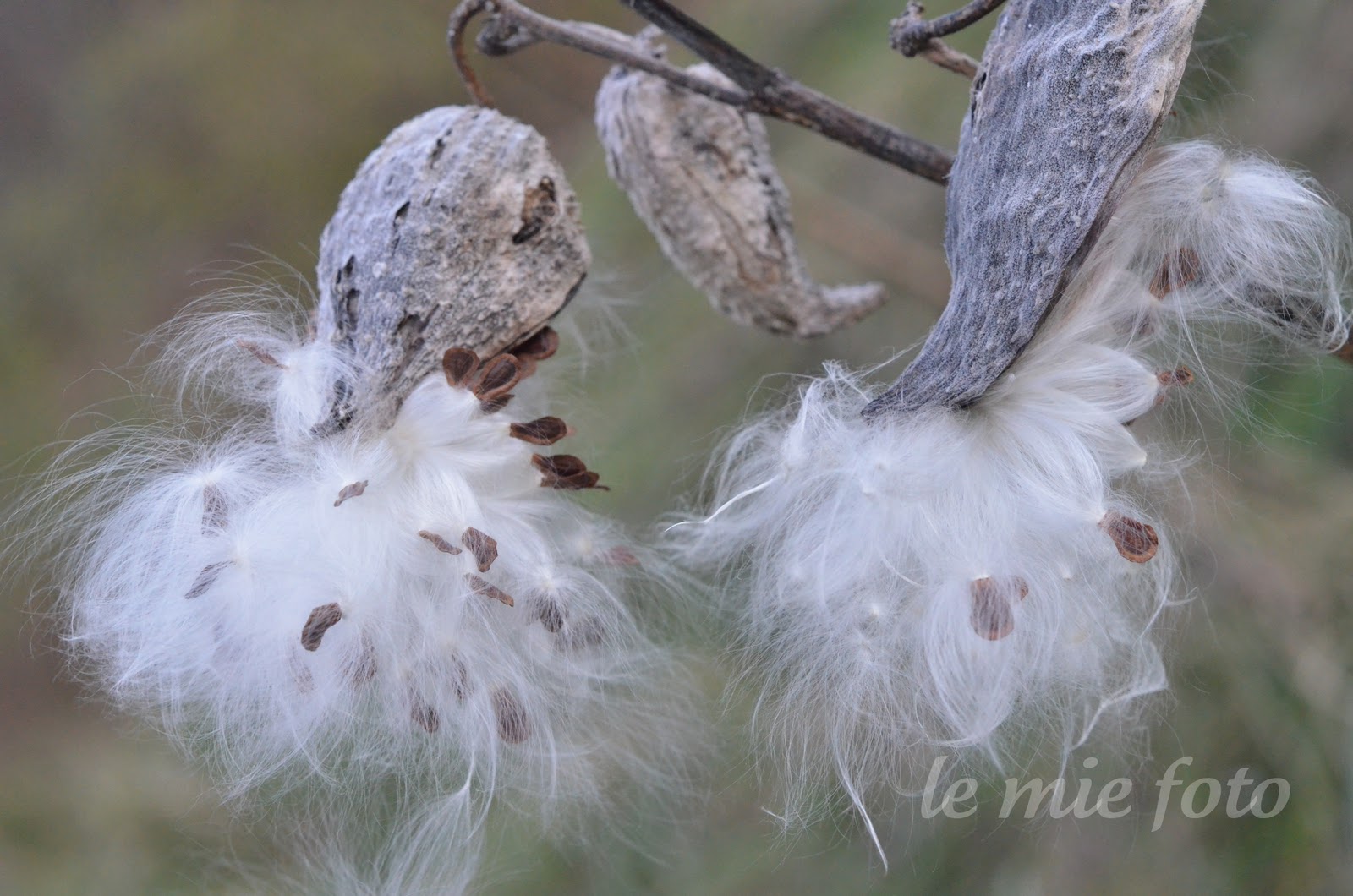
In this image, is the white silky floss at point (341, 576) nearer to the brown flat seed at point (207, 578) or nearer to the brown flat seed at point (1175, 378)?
the brown flat seed at point (207, 578)

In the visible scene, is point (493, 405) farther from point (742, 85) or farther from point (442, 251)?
point (742, 85)

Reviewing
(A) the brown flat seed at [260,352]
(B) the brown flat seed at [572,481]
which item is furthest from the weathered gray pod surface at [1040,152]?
(A) the brown flat seed at [260,352]

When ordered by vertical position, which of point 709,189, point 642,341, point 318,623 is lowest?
point 642,341

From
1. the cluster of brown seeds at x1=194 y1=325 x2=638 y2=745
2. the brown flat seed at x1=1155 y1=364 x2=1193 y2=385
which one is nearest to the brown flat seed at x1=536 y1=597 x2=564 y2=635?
the cluster of brown seeds at x1=194 y1=325 x2=638 y2=745

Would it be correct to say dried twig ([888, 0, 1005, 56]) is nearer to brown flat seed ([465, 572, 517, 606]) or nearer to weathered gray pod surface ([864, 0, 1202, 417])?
weathered gray pod surface ([864, 0, 1202, 417])

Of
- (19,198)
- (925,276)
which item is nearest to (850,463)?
(925,276)

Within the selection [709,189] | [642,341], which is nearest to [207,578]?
[709,189]

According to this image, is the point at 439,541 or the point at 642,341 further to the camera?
the point at 642,341
